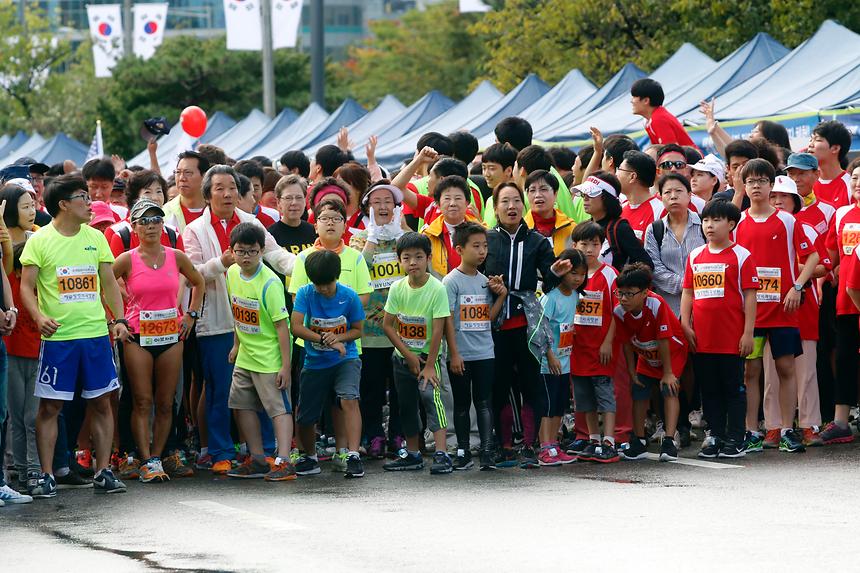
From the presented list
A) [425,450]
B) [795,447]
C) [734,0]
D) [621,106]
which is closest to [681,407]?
[795,447]

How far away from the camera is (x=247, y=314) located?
36.2 ft

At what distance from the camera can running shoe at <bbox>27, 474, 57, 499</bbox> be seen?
1033 cm

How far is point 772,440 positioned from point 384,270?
3.10m

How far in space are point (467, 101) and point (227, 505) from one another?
62.3ft

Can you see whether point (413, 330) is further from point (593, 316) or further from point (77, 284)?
point (77, 284)

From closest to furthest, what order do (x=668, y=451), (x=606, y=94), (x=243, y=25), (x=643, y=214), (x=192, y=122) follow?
(x=668, y=451)
(x=643, y=214)
(x=192, y=122)
(x=606, y=94)
(x=243, y=25)

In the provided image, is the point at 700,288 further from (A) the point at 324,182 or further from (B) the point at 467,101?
(B) the point at 467,101

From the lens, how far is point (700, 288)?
11.4m

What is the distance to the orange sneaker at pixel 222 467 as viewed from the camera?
11.2 meters

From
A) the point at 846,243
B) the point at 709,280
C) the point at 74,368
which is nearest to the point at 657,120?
the point at 846,243

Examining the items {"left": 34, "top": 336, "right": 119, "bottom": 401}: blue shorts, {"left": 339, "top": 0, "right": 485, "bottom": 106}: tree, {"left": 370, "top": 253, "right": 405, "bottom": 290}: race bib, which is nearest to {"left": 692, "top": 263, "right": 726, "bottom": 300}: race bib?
{"left": 370, "top": 253, "right": 405, "bottom": 290}: race bib

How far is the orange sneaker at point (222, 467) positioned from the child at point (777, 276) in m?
3.73

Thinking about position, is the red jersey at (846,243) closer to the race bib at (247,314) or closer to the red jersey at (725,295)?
the red jersey at (725,295)

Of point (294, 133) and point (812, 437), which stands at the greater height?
point (294, 133)
